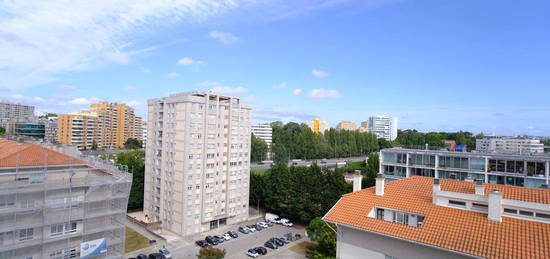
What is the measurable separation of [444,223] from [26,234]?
20564 mm

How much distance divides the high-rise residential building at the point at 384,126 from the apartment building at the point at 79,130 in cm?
13670

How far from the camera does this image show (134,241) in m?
31.1

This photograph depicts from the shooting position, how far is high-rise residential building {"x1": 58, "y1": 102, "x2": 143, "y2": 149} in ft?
285

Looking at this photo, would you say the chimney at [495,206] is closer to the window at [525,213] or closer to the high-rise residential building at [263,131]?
the window at [525,213]

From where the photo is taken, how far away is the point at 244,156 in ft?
128

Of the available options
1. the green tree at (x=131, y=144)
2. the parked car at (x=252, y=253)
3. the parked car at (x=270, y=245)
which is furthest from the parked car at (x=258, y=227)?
the green tree at (x=131, y=144)

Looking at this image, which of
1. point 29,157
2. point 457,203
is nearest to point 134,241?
point 29,157

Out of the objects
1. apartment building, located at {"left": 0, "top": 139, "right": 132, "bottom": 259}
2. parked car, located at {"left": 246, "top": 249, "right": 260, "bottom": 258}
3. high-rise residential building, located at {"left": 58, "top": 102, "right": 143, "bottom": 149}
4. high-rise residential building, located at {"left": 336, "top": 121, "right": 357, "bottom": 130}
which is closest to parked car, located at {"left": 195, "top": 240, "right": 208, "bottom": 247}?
parked car, located at {"left": 246, "top": 249, "right": 260, "bottom": 258}

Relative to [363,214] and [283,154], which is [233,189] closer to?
[363,214]

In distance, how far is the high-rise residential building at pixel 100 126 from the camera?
86.8 meters

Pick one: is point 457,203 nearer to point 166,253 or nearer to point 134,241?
point 166,253

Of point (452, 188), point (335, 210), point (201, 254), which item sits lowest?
point (201, 254)

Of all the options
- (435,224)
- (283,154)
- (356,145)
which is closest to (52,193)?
(435,224)

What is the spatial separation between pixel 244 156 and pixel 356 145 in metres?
71.6
